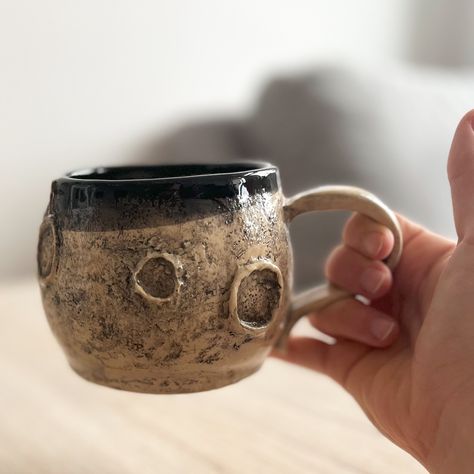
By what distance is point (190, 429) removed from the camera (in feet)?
2.03

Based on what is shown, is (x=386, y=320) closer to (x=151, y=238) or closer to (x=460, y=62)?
(x=151, y=238)

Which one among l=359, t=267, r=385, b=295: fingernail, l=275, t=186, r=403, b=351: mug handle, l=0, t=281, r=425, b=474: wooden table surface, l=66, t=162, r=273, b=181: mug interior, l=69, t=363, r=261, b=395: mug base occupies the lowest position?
l=0, t=281, r=425, b=474: wooden table surface

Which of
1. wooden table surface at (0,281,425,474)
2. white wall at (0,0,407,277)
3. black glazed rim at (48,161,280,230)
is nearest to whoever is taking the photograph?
black glazed rim at (48,161,280,230)

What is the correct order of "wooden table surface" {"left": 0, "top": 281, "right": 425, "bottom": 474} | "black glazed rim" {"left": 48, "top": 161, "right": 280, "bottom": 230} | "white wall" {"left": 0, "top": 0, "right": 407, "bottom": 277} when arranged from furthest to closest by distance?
1. "white wall" {"left": 0, "top": 0, "right": 407, "bottom": 277}
2. "wooden table surface" {"left": 0, "top": 281, "right": 425, "bottom": 474}
3. "black glazed rim" {"left": 48, "top": 161, "right": 280, "bottom": 230}

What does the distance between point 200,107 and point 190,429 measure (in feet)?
3.67

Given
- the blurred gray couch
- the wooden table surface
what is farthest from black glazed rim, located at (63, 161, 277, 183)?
the blurred gray couch

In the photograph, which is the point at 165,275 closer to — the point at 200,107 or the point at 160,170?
the point at 160,170

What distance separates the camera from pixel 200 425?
2.05 feet

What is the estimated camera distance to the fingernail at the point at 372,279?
0.63 metres

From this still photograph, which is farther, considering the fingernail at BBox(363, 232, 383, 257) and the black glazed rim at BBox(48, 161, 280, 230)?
the fingernail at BBox(363, 232, 383, 257)

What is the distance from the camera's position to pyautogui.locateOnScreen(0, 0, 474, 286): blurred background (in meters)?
1.31

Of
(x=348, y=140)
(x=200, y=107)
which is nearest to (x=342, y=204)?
(x=348, y=140)

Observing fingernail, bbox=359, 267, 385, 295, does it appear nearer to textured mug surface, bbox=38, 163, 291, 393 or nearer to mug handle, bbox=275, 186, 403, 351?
mug handle, bbox=275, 186, 403, 351

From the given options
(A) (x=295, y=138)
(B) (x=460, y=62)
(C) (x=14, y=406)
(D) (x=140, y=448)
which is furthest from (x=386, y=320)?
(B) (x=460, y=62)
